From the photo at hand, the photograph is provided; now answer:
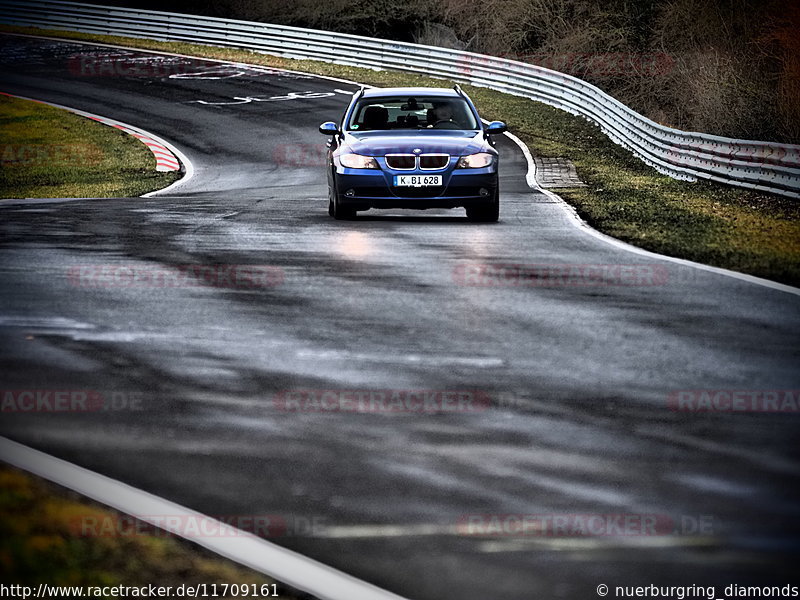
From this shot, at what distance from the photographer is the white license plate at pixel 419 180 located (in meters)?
15.9

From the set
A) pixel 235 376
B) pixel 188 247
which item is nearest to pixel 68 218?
pixel 188 247

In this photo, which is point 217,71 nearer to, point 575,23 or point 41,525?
point 575,23

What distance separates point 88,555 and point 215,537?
0.55 meters

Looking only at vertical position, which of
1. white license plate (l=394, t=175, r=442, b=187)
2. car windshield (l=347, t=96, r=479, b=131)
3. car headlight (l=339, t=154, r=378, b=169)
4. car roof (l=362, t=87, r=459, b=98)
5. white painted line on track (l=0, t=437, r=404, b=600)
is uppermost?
car roof (l=362, t=87, r=459, b=98)

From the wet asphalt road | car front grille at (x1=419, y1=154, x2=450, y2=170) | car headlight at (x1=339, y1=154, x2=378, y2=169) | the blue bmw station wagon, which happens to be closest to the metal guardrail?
the blue bmw station wagon

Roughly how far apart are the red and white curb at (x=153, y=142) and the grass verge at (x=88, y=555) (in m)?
24.8

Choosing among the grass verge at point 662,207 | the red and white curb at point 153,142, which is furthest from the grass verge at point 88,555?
the red and white curb at point 153,142

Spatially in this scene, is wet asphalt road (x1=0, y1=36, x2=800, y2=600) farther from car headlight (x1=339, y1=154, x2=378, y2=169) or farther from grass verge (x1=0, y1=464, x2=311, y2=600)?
car headlight (x1=339, y1=154, x2=378, y2=169)

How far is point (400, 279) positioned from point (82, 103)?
31791mm

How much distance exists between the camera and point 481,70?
4353 centimetres

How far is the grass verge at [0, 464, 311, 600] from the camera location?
4.21 m

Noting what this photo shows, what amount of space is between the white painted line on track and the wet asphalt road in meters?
0.11

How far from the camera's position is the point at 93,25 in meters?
57.7

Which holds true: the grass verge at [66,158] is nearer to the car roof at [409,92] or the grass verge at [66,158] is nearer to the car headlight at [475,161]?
the car roof at [409,92]
